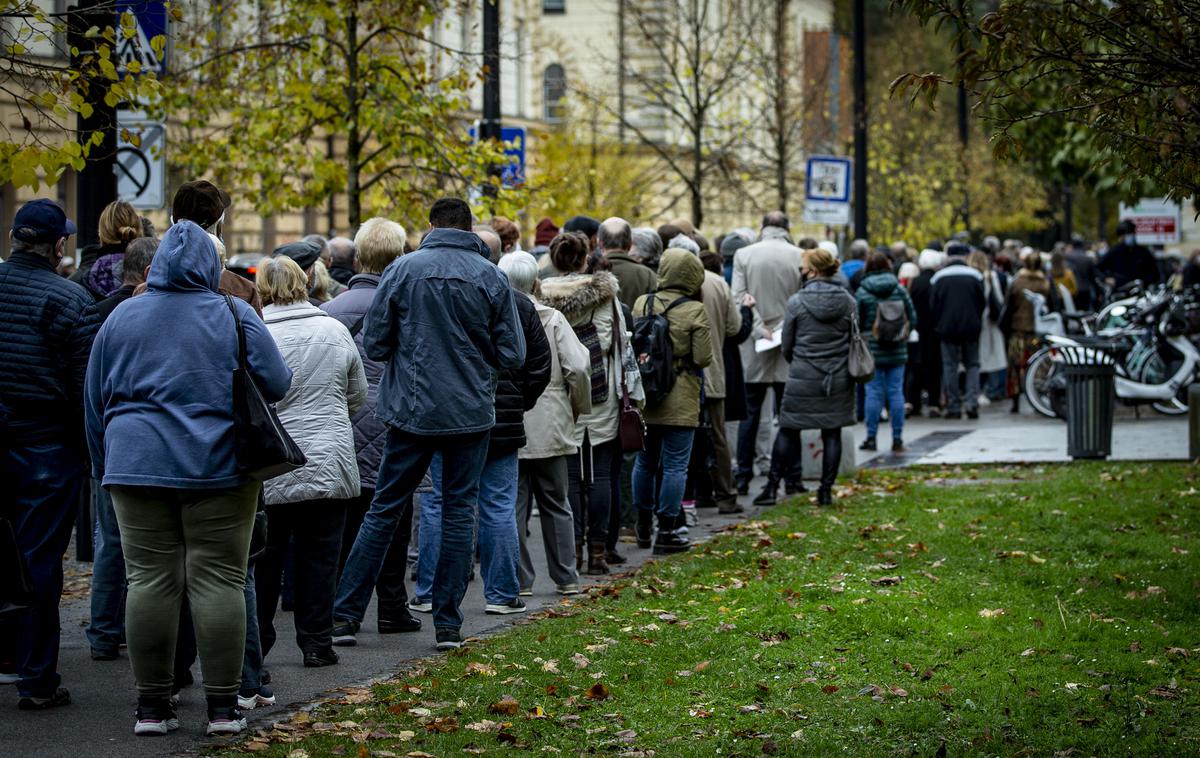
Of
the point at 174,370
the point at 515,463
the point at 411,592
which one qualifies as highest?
the point at 174,370

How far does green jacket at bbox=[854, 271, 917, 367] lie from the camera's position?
17.3m

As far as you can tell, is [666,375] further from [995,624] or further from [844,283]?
[844,283]

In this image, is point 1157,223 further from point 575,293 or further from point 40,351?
point 40,351

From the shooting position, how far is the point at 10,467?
7.16 metres

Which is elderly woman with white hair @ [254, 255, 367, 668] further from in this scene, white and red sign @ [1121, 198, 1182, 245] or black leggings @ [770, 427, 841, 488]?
white and red sign @ [1121, 198, 1182, 245]

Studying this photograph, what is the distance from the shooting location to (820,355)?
13.1 m

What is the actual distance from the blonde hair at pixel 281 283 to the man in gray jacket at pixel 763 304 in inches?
284

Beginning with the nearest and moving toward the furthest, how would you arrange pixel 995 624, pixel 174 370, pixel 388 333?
pixel 174 370 < pixel 388 333 < pixel 995 624

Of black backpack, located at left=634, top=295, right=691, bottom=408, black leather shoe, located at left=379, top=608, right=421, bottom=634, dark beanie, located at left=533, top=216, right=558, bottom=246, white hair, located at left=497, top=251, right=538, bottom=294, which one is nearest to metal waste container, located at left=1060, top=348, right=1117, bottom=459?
dark beanie, located at left=533, top=216, right=558, bottom=246

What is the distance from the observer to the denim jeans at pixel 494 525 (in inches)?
355

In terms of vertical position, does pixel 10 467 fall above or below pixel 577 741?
above

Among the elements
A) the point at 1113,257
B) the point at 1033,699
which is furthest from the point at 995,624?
the point at 1113,257

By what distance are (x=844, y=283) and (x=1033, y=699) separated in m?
9.40

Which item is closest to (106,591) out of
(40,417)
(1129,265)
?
(40,417)
